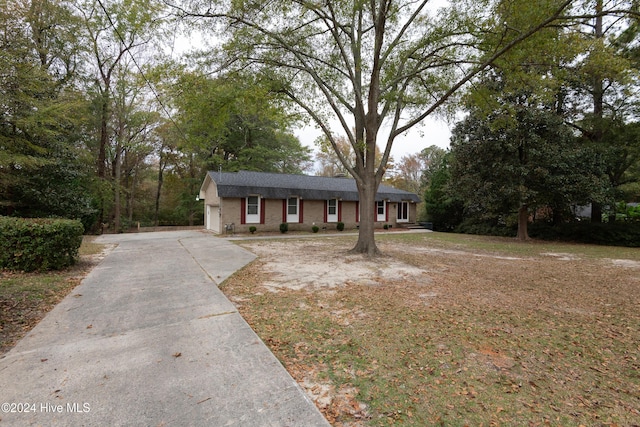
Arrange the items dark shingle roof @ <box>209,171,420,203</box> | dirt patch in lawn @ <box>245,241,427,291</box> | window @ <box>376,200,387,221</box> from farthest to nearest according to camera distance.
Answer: window @ <box>376,200,387,221</box> → dark shingle roof @ <box>209,171,420,203</box> → dirt patch in lawn @ <box>245,241,427,291</box>

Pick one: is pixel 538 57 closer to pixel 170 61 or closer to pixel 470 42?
pixel 470 42

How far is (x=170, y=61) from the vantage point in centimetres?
793

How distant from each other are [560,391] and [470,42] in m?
9.13

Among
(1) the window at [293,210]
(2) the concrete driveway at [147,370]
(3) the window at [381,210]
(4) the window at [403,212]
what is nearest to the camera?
(2) the concrete driveway at [147,370]

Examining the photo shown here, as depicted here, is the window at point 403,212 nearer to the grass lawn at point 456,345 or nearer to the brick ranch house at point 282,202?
the brick ranch house at point 282,202

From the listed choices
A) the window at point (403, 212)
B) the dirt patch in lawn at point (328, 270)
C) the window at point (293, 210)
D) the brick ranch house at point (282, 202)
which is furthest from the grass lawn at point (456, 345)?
the window at point (403, 212)

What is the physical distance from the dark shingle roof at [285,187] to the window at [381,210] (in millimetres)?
697

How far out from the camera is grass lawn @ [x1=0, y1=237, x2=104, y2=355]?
11.5 ft

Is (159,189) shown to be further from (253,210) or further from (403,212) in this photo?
(403,212)

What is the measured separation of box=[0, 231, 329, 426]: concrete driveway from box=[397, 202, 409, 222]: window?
66.9 feet

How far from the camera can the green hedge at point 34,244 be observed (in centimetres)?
598

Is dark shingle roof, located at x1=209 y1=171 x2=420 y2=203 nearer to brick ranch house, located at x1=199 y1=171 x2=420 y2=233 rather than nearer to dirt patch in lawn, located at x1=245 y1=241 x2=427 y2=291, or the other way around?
brick ranch house, located at x1=199 y1=171 x2=420 y2=233

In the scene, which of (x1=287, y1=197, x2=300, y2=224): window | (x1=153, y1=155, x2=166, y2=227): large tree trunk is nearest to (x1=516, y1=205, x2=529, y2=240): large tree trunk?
(x1=287, y1=197, x2=300, y2=224): window

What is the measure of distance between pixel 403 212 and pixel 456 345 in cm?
2105
